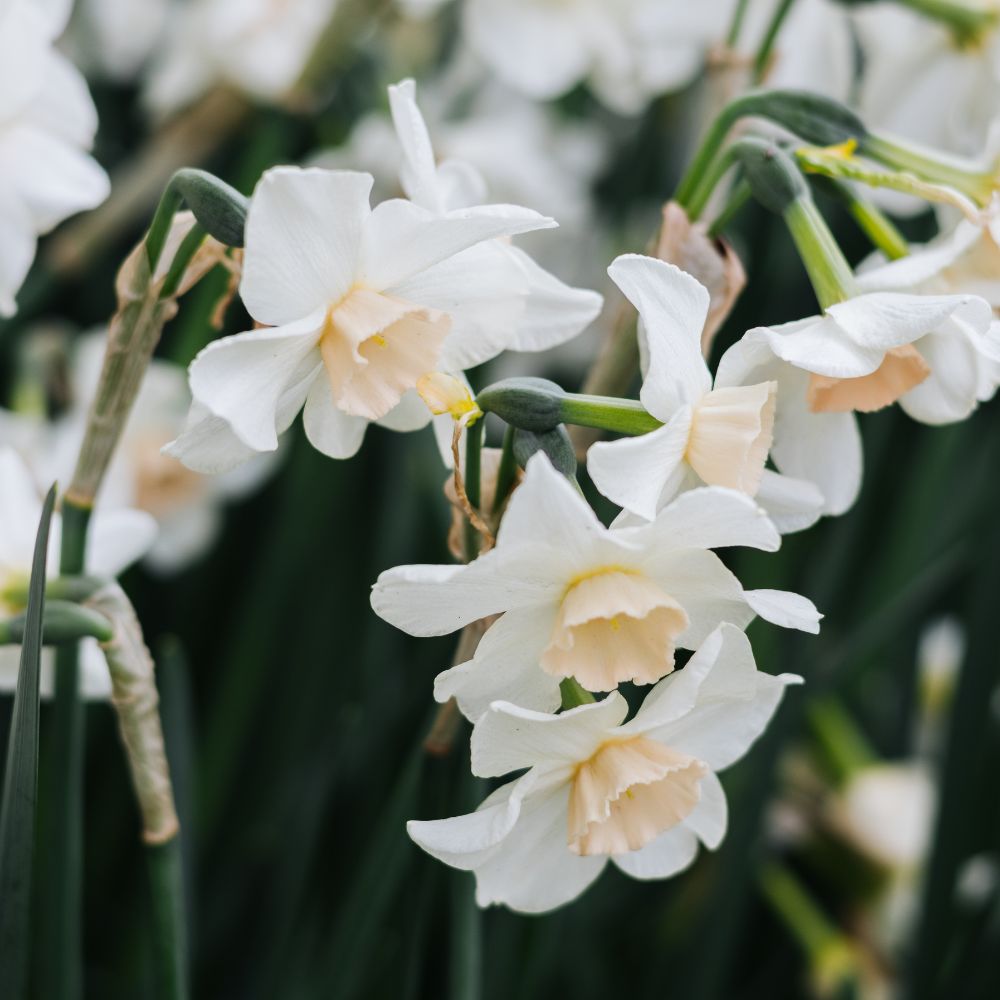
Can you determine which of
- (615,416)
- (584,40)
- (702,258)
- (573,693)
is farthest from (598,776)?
(584,40)

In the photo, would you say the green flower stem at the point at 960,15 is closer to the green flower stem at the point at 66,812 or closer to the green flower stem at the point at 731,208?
the green flower stem at the point at 731,208

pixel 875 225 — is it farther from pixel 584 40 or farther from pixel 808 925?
pixel 808 925

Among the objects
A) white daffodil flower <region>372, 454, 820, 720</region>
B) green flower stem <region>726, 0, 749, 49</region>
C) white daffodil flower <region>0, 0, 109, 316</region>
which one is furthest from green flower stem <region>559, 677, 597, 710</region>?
green flower stem <region>726, 0, 749, 49</region>

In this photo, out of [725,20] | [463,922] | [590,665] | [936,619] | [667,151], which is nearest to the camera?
[590,665]

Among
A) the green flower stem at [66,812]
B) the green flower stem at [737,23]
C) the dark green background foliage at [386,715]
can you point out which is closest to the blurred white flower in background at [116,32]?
the dark green background foliage at [386,715]

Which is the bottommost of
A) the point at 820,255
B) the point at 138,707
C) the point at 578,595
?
the point at 138,707

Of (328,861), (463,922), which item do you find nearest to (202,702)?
(328,861)

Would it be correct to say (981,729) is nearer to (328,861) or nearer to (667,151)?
(328,861)
